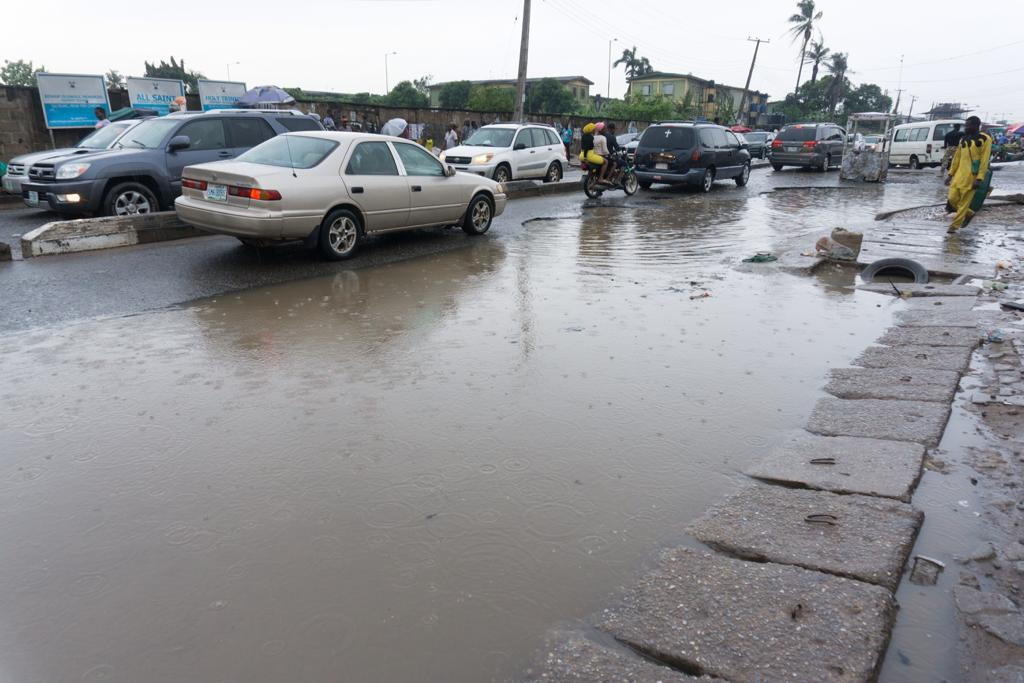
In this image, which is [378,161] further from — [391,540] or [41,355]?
[391,540]

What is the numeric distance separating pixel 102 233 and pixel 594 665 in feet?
30.9

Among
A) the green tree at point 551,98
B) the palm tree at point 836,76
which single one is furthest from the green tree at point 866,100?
the green tree at point 551,98

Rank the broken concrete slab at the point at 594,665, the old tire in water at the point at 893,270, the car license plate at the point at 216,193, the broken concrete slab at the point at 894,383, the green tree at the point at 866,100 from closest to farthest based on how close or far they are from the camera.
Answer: the broken concrete slab at the point at 594,665, the broken concrete slab at the point at 894,383, the car license plate at the point at 216,193, the old tire in water at the point at 893,270, the green tree at the point at 866,100

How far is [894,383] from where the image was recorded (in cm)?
512

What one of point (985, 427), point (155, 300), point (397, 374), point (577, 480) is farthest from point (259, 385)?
point (985, 427)

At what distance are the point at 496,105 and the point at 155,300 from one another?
55.5 metres

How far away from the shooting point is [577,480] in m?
→ 3.69

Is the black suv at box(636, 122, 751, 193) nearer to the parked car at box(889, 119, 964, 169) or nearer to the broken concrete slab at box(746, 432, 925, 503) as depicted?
the parked car at box(889, 119, 964, 169)

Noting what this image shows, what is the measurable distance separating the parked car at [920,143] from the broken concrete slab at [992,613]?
27973 millimetres

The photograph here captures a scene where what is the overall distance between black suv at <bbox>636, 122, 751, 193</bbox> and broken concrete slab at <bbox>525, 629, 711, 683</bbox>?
1699 cm

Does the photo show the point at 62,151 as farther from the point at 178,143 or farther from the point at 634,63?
the point at 634,63

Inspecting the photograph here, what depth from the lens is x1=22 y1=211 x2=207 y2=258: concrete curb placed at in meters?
8.92

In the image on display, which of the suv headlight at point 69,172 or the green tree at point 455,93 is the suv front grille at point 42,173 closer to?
the suv headlight at point 69,172

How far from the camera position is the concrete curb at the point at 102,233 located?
29.3 feet
